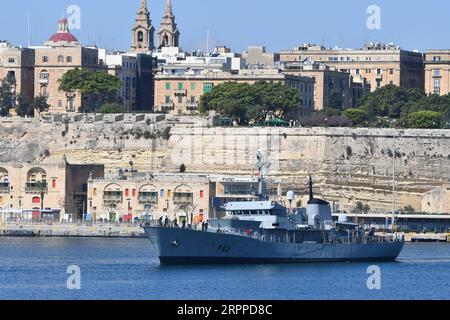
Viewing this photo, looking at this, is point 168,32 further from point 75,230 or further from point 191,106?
point 75,230

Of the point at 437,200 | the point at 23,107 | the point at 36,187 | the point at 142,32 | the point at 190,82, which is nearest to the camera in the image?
the point at 36,187

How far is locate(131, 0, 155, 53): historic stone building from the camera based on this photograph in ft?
421

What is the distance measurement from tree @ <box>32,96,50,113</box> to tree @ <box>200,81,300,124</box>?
11.0 meters

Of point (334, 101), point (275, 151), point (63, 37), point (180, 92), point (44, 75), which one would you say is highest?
point (63, 37)

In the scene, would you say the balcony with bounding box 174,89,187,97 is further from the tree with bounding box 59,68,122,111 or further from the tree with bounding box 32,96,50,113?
the tree with bounding box 32,96,50,113

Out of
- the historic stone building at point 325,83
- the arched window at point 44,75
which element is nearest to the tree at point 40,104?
the arched window at point 44,75

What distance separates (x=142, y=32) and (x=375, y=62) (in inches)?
768

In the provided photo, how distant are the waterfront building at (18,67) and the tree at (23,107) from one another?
220cm

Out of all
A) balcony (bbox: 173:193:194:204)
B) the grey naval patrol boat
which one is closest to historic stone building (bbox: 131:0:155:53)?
balcony (bbox: 173:193:194:204)

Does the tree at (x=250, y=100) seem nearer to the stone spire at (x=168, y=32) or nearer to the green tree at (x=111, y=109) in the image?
the green tree at (x=111, y=109)

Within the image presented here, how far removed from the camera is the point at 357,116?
106m

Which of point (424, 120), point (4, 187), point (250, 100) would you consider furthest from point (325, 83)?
point (4, 187)
